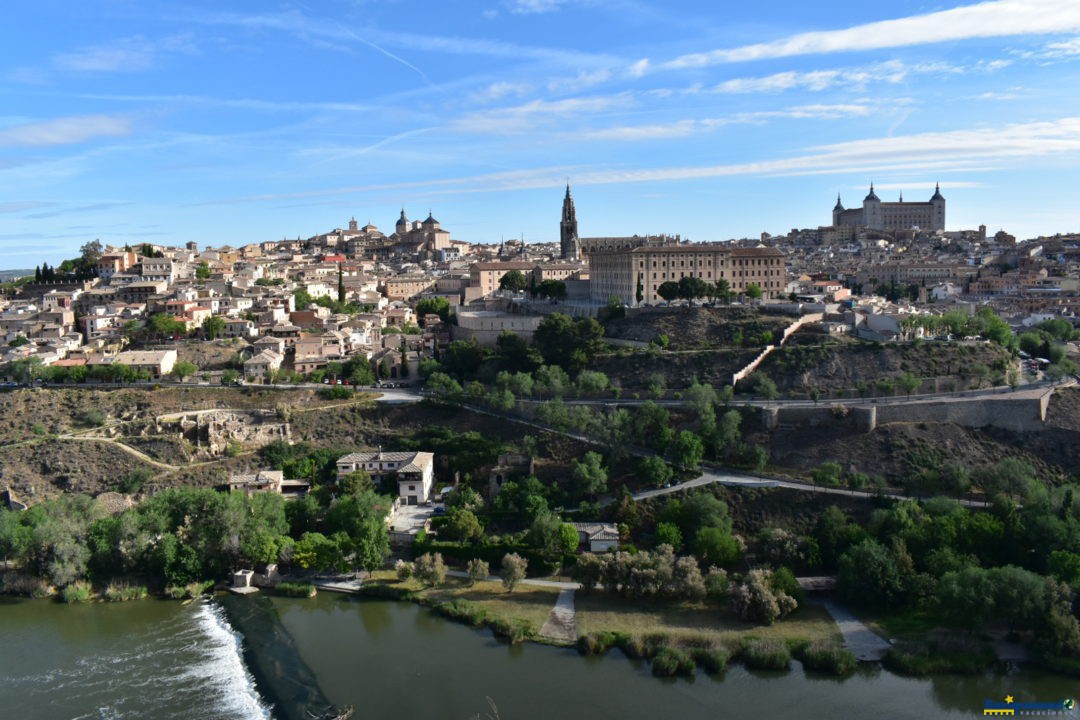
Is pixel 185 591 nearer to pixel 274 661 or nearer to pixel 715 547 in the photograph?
pixel 274 661

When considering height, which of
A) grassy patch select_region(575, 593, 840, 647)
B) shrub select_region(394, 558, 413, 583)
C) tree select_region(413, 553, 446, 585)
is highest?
tree select_region(413, 553, 446, 585)

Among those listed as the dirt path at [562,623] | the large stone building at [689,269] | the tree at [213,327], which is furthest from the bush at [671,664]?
the tree at [213,327]

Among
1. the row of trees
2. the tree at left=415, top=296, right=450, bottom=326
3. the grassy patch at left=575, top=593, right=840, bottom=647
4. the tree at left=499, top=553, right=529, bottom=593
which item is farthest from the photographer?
the tree at left=415, top=296, right=450, bottom=326

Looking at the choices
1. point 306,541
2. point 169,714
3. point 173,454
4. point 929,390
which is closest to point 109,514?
point 173,454

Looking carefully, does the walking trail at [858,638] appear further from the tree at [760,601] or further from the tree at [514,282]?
the tree at [514,282]

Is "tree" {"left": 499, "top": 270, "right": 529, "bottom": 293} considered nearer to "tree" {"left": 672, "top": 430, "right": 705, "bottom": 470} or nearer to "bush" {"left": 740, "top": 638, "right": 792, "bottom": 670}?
"tree" {"left": 672, "top": 430, "right": 705, "bottom": 470}

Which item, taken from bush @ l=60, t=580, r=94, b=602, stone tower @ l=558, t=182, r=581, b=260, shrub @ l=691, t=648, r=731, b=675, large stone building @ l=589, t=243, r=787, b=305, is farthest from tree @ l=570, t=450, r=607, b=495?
stone tower @ l=558, t=182, r=581, b=260
